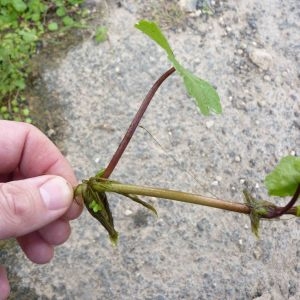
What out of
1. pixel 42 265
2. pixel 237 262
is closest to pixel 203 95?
pixel 237 262

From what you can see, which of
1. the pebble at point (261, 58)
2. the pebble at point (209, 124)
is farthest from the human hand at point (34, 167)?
the pebble at point (261, 58)

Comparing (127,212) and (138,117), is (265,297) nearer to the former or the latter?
(127,212)

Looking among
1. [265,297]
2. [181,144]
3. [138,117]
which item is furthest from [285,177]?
[181,144]

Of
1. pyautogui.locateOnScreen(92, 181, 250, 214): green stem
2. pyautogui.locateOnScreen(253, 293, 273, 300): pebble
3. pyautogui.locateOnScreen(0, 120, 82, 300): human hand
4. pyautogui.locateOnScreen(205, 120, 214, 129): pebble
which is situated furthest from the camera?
pyautogui.locateOnScreen(205, 120, 214, 129): pebble

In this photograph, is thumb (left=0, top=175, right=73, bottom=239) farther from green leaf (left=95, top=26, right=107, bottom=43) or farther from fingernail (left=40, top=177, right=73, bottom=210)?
green leaf (left=95, top=26, right=107, bottom=43)

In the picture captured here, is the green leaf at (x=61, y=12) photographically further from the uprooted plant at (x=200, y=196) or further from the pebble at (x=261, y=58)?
the uprooted plant at (x=200, y=196)

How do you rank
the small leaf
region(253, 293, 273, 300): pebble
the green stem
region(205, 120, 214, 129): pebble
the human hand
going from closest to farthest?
the small leaf
the green stem
the human hand
region(253, 293, 273, 300): pebble
region(205, 120, 214, 129): pebble

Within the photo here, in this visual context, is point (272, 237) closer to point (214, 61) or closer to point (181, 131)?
point (181, 131)

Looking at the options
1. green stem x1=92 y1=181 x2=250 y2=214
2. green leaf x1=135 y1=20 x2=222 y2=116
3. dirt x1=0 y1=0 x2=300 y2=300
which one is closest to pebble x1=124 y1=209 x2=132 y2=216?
dirt x1=0 y1=0 x2=300 y2=300
